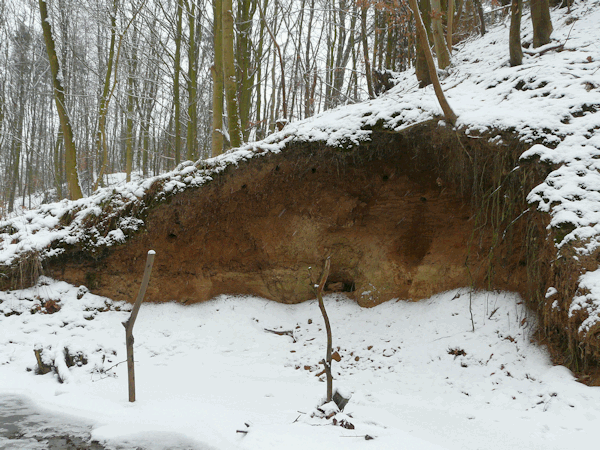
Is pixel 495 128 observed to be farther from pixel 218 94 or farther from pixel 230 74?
pixel 218 94

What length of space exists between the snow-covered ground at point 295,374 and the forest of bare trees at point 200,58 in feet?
12.0

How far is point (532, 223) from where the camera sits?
4734 mm

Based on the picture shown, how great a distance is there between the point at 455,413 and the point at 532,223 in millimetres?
2480

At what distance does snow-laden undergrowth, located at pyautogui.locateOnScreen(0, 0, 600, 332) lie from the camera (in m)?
4.48

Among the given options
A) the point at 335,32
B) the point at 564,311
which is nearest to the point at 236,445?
the point at 564,311

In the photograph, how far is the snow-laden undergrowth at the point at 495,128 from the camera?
448cm

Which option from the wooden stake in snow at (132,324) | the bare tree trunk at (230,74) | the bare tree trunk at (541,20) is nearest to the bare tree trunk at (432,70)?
the bare tree trunk at (541,20)

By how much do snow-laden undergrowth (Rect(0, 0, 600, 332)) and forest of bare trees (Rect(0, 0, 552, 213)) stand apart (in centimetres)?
92

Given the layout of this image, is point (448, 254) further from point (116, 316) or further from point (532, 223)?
point (116, 316)

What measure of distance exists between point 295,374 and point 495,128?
4.49 m

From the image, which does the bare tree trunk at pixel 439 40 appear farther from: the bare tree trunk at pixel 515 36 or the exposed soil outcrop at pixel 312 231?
the exposed soil outcrop at pixel 312 231

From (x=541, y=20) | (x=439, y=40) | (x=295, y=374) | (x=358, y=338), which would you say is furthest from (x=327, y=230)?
(x=541, y=20)

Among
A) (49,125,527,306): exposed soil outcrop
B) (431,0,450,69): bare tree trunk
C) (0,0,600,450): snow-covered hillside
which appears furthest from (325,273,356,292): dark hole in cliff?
(431,0,450,69): bare tree trunk

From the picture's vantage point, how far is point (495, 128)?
539 centimetres
